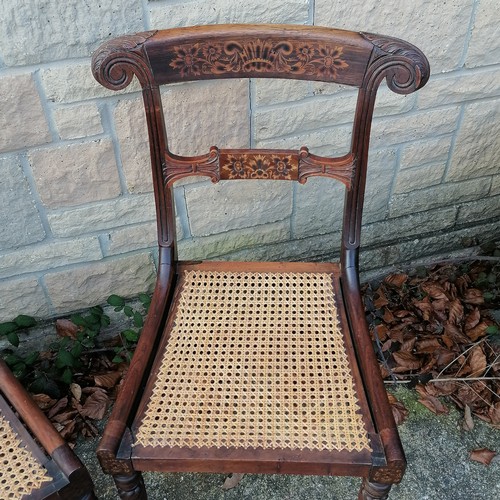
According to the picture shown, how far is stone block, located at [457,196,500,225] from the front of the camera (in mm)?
1961

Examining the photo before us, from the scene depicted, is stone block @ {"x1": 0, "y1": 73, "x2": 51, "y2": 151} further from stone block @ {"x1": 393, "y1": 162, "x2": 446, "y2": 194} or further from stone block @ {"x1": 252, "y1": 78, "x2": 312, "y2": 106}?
stone block @ {"x1": 393, "y1": 162, "x2": 446, "y2": 194}

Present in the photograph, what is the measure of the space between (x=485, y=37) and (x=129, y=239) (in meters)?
1.15

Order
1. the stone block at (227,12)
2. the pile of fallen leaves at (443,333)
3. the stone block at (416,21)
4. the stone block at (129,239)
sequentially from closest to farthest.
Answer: the stone block at (227,12), the stone block at (416,21), the stone block at (129,239), the pile of fallen leaves at (443,333)

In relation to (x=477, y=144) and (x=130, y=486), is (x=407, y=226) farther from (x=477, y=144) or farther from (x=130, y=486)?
(x=130, y=486)

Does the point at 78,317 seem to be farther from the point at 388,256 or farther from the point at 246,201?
the point at 388,256

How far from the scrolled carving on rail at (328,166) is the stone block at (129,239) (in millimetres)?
616

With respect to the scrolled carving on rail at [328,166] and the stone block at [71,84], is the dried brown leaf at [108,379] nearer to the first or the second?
the stone block at [71,84]

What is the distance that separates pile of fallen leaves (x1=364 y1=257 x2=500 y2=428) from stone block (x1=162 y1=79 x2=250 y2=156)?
2.71ft

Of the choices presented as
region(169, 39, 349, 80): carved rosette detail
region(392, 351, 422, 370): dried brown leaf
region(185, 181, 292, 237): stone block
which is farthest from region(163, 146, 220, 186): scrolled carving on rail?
region(392, 351, 422, 370): dried brown leaf

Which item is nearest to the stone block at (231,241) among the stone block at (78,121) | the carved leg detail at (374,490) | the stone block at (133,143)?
the stone block at (133,143)

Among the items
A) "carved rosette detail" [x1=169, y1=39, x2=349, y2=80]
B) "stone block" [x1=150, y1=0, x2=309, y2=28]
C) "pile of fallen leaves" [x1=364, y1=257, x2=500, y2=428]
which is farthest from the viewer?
"pile of fallen leaves" [x1=364, y1=257, x2=500, y2=428]

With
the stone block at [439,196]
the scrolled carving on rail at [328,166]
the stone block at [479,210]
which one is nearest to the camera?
the scrolled carving on rail at [328,166]

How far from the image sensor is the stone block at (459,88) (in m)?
1.59

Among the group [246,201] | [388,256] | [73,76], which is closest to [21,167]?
[73,76]
